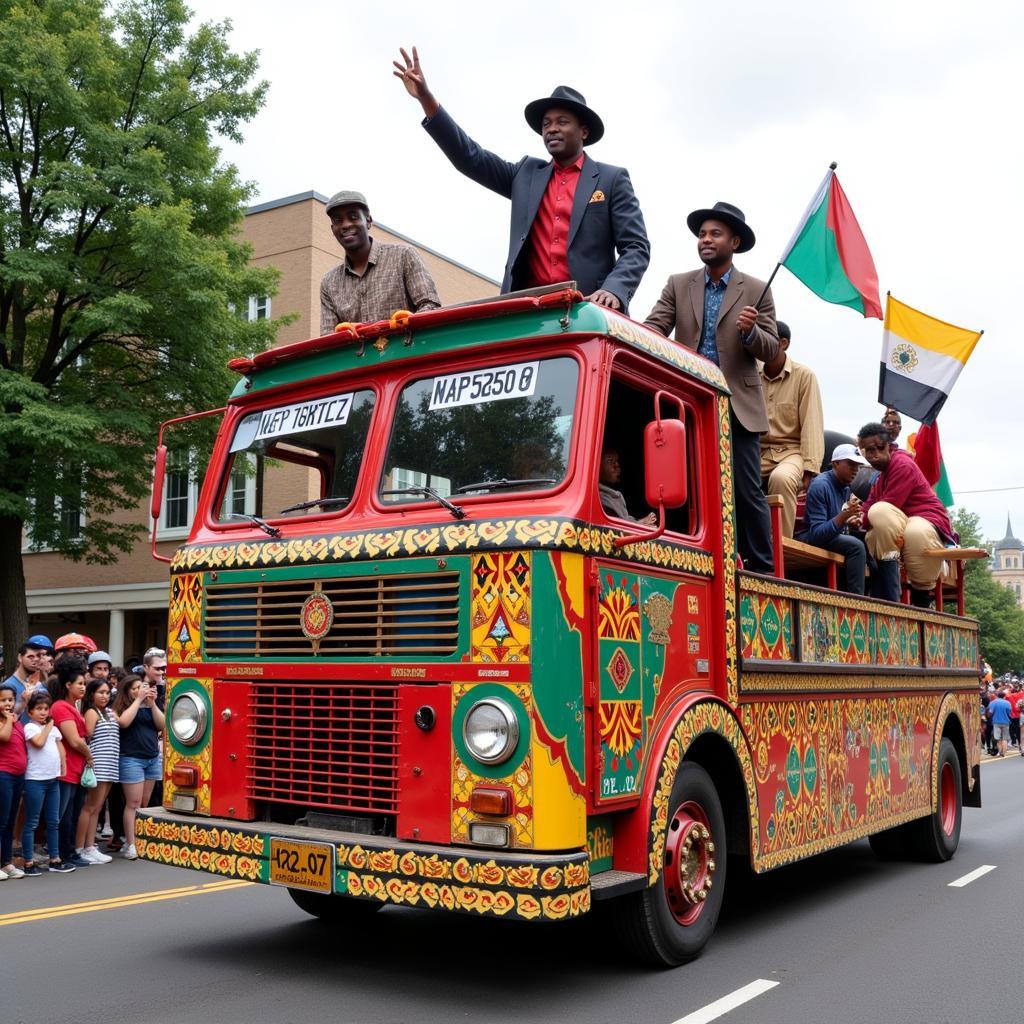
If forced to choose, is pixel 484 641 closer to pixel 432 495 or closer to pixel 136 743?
pixel 432 495

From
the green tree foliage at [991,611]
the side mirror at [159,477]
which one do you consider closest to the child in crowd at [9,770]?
the side mirror at [159,477]

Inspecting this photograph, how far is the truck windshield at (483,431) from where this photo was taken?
5352 mm

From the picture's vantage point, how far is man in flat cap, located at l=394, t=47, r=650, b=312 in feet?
22.5

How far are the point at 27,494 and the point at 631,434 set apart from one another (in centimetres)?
1463

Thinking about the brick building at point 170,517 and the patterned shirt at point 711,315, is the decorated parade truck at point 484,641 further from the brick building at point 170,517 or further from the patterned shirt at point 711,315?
the brick building at point 170,517

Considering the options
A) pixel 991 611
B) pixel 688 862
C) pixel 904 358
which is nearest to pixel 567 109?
pixel 688 862

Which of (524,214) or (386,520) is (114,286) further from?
(386,520)

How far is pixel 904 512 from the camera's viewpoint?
9680 millimetres

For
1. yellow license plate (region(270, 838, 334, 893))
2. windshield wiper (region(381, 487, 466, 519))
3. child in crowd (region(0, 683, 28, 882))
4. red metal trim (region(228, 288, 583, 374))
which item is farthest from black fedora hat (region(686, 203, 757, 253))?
child in crowd (region(0, 683, 28, 882))

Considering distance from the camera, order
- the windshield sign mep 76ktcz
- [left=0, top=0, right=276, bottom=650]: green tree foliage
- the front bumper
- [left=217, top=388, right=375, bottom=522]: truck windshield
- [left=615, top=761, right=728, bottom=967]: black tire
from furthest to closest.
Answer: [left=0, top=0, right=276, bottom=650]: green tree foliage → the windshield sign mep 76ktcz → [left=217, top=388, right=375, bottom=522]: truck windshield → [left=615, top=761, right=728, bottom=967]: black tire → the front bumper

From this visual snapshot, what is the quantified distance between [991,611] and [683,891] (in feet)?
225

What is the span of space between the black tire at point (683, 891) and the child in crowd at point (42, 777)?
19.1 ft

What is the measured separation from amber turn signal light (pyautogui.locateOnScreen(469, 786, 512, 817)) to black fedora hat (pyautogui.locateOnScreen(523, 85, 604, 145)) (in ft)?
13.2

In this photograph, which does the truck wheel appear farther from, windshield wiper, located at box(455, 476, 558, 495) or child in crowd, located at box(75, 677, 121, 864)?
child in crowd, located at box(75, 677, 121, 864)
